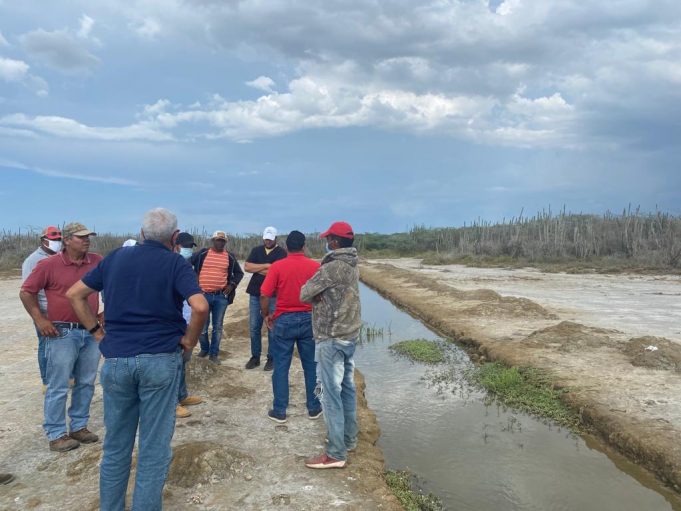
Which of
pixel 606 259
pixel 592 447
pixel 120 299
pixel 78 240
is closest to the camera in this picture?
pixel 120 299

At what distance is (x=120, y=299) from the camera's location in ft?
9.37

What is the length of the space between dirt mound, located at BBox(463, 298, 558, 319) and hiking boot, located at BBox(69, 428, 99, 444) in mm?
9910

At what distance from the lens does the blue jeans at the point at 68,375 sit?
4324 millimetres

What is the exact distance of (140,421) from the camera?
2961 millimetres

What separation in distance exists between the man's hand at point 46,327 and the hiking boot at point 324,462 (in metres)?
2.44

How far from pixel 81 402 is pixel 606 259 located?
33552 millimetres

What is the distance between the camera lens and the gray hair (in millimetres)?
2916

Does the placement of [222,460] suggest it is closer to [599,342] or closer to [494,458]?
[494,458]

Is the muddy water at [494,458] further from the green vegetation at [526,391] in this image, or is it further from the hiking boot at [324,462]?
the hiking boot at [324,462]

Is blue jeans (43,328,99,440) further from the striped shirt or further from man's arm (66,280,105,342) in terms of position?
the striped shirt

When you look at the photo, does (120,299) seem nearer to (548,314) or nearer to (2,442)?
(2,442)

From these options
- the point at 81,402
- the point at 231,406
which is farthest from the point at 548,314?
the point at 81,402

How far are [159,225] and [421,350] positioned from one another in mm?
7252

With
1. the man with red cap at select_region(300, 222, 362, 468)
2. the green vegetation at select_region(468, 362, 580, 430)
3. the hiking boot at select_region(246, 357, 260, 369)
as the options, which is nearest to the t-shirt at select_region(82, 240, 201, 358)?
the man with red cap at select_region(300, 222, 362, 468)
